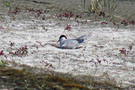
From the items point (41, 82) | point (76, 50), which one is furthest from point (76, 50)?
point (41, 82)

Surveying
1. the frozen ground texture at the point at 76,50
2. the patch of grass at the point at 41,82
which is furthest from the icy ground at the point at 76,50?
the patch of grass at the point at 41,82

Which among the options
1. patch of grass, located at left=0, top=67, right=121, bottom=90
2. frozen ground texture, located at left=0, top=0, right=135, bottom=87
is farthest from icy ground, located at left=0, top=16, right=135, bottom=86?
patch of grass, located at left=0, top=67, right=121, bottom=90

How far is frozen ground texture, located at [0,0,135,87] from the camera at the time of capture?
5301 mm

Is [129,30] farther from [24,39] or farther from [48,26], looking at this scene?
[24,39]

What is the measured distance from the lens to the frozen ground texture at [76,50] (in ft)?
17.4

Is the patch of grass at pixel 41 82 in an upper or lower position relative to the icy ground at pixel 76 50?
upper

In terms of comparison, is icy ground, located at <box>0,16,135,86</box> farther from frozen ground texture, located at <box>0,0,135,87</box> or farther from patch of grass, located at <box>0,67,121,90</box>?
patch of grass, located at <box>0,67,121,90</box>

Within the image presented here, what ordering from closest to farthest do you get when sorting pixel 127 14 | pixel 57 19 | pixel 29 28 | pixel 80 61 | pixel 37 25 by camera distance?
1. pixel 80 61
2. pixel 29 28
3. pixel 37 25
4. pixel 57 19
5. pixel 127 14

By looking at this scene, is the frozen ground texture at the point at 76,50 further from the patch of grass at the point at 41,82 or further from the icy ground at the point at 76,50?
the patch of grass at the point at 41,82

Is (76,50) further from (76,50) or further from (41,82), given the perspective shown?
(41,82)

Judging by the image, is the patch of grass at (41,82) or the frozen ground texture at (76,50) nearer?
the patch of grass at (41,82)

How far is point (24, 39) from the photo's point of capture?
24.9ft

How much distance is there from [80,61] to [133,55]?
4.26 feet

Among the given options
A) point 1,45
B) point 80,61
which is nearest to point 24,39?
point 1,45
